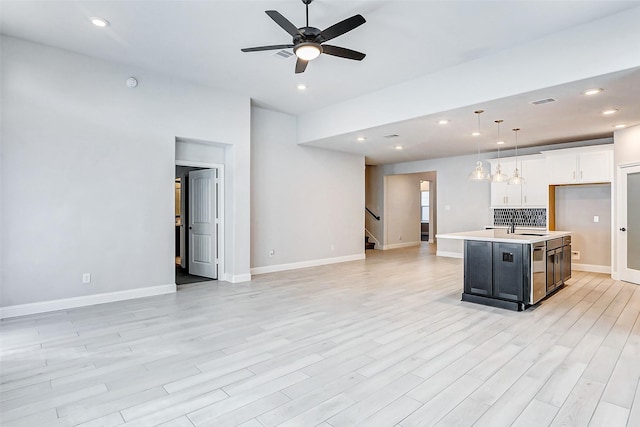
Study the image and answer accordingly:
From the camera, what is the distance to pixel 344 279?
6477 millimetres

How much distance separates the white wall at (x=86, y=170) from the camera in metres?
4.23

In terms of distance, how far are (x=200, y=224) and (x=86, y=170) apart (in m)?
2.36

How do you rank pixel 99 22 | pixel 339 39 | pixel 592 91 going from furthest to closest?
pixel 592 91
pixel 339 39
pixel 99 22

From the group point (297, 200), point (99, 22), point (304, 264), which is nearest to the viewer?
point (99, 22)

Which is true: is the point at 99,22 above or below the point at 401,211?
above

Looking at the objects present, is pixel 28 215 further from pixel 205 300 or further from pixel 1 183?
pixel 205 300

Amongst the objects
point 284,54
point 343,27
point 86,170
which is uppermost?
point 284,54

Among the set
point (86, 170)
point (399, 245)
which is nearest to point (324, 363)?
point (86, 170)

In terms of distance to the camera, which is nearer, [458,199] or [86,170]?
[86,170]

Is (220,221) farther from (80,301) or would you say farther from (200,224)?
(80,301)

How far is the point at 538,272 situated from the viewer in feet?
15.3

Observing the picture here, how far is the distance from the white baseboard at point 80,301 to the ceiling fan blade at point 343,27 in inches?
169

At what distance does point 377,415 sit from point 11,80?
5.39 metres

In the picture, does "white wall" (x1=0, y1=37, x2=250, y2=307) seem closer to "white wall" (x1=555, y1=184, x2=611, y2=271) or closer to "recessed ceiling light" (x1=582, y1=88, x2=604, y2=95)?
"recessed ceiling light" (x1=582, y1=88, x2=604, y2=95)
